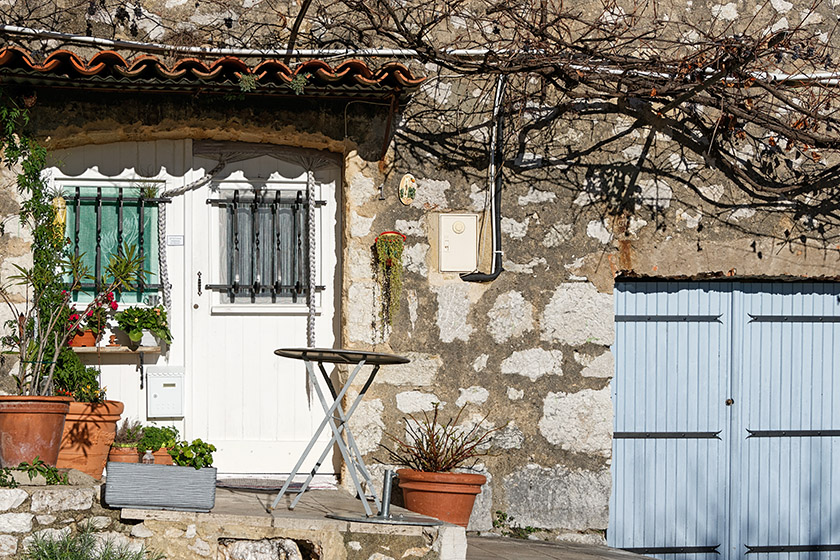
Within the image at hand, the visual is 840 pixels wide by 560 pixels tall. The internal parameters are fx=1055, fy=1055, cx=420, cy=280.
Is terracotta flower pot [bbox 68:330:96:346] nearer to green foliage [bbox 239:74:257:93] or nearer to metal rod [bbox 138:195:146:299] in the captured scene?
metal rod [bbox 138:195:146:299]

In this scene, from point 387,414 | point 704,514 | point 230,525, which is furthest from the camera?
point 704,514

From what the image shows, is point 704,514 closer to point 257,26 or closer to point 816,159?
point 816,159

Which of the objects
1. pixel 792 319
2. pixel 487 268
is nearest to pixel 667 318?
pixel 792 319

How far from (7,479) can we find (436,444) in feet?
7.42

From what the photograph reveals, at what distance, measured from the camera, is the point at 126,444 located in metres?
5.51

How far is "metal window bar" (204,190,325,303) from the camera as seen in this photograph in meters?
6.20

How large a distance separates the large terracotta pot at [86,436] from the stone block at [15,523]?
535 mm

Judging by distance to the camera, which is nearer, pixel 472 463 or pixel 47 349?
pixel 47 349

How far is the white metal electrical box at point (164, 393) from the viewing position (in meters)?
6.02

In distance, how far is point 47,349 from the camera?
222 inches

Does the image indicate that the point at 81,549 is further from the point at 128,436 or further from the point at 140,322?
the point at 140,322

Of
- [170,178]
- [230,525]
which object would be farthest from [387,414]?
[170,178]

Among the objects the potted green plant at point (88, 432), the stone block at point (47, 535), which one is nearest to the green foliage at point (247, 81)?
the potted green plant at point (88, 432)

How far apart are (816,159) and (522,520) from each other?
2.84m
